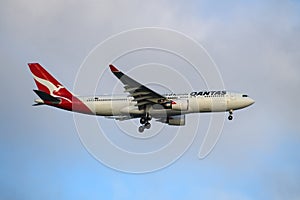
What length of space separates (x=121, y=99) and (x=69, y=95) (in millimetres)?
8001

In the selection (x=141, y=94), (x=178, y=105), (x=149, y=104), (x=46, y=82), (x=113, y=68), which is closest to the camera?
(x=113, y=68)

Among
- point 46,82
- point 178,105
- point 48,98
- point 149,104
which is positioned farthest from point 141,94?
point 46,82

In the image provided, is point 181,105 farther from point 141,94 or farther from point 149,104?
point 141,94

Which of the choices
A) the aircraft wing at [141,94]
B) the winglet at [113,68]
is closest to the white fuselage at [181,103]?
the aircraft wing at [141,94]

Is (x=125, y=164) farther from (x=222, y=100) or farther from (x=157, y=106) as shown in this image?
(x=222, y=100)

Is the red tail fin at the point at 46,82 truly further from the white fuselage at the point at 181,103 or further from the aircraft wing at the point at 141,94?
the aircraft wing at the point at 141,94

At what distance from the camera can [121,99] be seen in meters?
73.4

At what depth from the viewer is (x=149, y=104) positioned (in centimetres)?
7225

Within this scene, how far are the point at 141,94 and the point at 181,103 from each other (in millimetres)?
5299

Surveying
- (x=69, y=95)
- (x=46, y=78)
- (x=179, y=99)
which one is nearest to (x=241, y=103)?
(x=179, y=99)

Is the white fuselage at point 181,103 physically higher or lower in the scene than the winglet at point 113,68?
higher

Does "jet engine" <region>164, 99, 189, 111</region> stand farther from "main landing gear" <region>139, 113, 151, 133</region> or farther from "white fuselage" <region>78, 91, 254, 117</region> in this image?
"main landing gear" <region>139, 113, 151, 133</region>

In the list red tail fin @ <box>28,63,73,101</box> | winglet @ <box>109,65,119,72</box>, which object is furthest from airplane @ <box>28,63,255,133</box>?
winglet @ <box>109,65,119,72</box>

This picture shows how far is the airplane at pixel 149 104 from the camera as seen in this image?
231 feet
